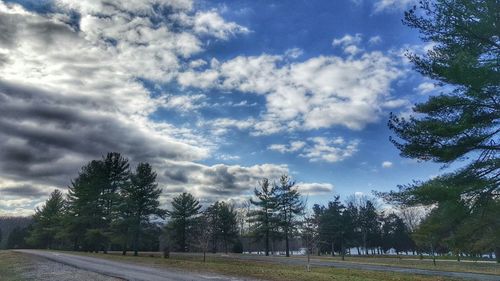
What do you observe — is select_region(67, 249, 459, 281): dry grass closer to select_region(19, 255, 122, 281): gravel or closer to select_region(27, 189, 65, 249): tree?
select_region(19, 255, 122, 281): gravel

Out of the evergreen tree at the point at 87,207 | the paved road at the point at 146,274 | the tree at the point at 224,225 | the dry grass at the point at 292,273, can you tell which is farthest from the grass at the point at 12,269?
the tree at the point at 224,225

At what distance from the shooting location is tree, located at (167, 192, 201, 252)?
70875 mm

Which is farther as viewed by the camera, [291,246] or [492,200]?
[291,246]

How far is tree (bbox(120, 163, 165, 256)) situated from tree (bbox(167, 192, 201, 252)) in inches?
731

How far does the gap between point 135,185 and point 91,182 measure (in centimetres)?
1155

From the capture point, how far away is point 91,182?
5903 cm

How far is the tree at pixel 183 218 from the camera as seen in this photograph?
7088 cm

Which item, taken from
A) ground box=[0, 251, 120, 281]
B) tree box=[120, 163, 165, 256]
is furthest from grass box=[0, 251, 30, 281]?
tree box=[120, 163, 165, 256]

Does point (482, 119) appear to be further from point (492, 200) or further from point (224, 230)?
point (224, 230)

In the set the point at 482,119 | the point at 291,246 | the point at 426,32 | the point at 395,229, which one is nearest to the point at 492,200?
the point at 482,119

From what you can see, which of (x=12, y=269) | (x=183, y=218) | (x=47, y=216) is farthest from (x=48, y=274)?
(x=47, y=216)

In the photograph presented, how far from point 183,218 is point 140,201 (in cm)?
2069

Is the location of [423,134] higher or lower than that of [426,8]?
lower

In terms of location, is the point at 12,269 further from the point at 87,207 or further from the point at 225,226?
the point at 225,226
